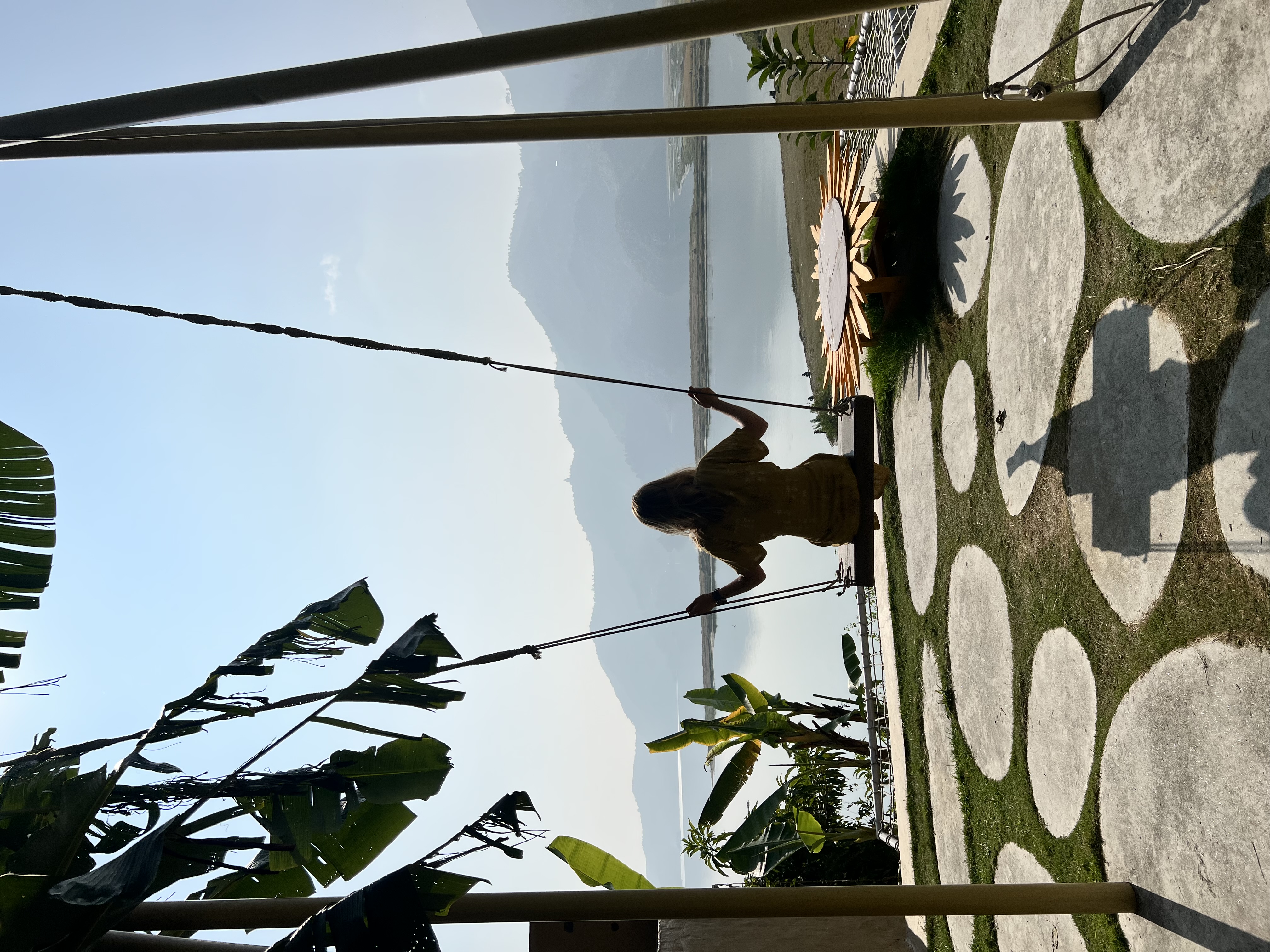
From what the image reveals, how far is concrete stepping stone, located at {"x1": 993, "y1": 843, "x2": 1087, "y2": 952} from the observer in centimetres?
314

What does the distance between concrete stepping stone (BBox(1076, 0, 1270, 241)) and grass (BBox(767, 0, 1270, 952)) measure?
0.06m

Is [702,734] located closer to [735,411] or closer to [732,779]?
[732,779]

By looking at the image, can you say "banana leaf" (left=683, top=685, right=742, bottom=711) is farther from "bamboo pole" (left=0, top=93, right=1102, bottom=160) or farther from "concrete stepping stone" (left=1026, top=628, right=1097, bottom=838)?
"bamboo pole" (left=0, top=93, right=1102, bottom=160)

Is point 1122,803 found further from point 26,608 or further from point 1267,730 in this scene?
point 26,608

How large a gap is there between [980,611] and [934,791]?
4.43 feet

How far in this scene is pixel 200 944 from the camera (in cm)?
214

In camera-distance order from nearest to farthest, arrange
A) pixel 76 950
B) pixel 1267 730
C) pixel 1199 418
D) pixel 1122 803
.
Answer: pixel 76 950 < pixel 1267 730 < pixel 1199 418 < pixel 1122 803

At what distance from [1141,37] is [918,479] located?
277cm

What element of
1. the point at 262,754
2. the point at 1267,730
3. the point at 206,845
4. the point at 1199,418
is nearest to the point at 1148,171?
the point at 1199,418

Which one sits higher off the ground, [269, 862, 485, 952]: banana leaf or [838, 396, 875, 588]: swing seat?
[838, 396, 875, 588]: swing seat

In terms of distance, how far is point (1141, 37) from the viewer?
2.70 meters

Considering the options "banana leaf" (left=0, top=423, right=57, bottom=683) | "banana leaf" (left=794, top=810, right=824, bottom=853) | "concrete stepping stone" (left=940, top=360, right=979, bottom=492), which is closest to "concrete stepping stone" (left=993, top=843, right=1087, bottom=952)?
"concrete stepping stone" (left=940, top=360, right=979, bottom=492)

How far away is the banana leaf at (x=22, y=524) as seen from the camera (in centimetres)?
291

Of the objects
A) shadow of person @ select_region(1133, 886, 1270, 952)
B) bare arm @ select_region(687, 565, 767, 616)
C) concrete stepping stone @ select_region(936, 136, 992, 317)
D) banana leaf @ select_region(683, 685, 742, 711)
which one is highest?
concrete stepping stone @ select_region(936, 136, 992, 317)
